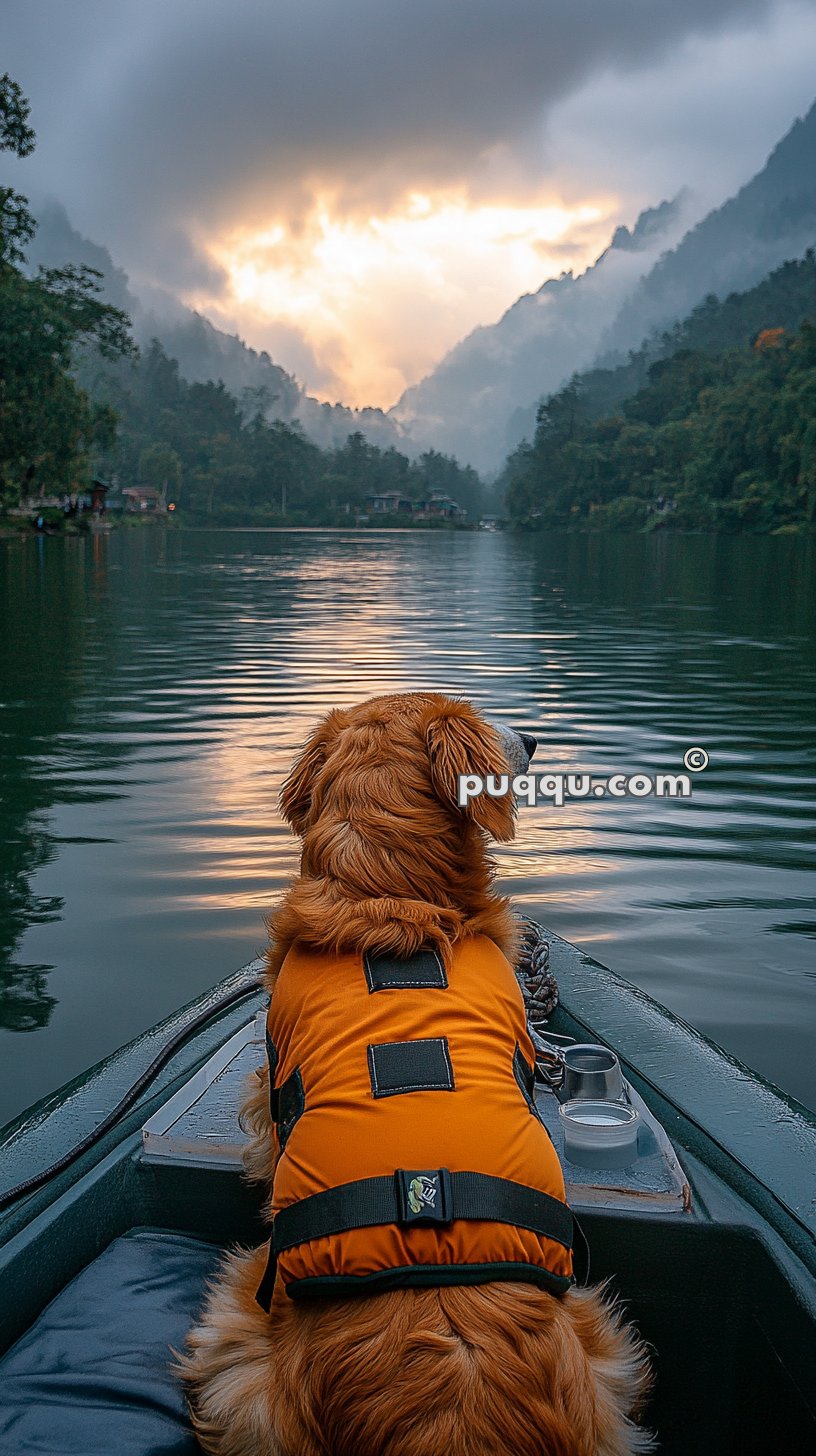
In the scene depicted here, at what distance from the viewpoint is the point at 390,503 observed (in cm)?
17612

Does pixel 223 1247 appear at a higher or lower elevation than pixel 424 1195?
lower

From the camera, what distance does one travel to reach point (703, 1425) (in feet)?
7.19

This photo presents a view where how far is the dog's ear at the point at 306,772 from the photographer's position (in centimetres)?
236

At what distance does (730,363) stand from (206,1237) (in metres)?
137

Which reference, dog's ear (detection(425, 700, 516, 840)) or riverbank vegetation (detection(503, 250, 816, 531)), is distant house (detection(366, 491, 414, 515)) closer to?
riverbank vegetation (detection(503, 250, 816, 531))

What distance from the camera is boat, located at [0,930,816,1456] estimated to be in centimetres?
202

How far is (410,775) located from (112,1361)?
3.92ft

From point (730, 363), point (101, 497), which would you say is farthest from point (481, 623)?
point (730, 363)

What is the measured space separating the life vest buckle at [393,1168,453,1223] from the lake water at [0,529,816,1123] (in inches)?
126

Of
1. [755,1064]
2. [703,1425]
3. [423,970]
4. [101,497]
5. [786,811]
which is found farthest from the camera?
[101,497]

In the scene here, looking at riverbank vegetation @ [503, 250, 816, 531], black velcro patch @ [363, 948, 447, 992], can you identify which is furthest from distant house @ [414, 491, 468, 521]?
black velcro patch @ [363, 948, 447, 992]

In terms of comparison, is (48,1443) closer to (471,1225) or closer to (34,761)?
(471,1225)

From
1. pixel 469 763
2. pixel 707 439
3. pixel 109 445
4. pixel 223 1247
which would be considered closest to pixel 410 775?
pixel 469 763

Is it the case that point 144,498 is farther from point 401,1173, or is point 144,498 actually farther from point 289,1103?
point 401,1173
